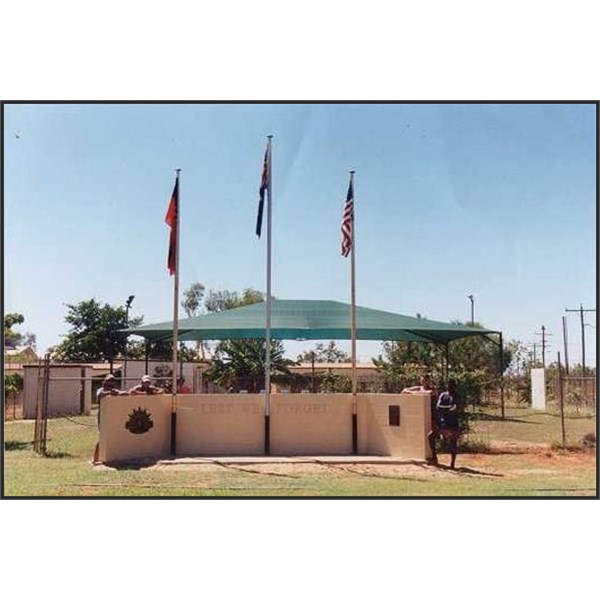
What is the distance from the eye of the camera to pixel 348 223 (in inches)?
453

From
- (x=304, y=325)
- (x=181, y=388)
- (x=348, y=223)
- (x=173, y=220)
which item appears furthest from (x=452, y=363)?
(x=173, y=220)

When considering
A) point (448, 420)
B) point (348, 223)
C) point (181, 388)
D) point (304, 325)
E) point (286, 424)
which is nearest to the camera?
point (448, 420)

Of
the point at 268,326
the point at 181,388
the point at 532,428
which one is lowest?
the point at 532,428

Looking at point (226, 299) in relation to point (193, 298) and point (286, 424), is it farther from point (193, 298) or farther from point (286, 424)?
point (286, 424)

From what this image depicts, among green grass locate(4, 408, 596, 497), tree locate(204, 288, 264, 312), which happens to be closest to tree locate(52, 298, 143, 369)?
tree locate(204, 288, 264, 312)

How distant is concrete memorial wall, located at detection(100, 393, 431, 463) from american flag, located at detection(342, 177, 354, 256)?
7.19ft

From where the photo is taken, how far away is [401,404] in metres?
11.0

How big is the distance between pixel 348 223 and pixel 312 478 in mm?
4012

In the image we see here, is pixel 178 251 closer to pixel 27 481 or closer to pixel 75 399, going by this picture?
pixel 27 481

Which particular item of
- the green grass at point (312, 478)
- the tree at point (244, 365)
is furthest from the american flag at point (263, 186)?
the tree at point (244, 365)

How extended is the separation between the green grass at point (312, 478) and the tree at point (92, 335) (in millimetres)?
22318

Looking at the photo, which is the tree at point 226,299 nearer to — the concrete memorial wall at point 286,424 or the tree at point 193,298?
the tree at point 193,298

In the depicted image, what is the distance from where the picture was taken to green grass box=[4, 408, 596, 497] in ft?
28.3

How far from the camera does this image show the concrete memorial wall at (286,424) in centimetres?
1089
